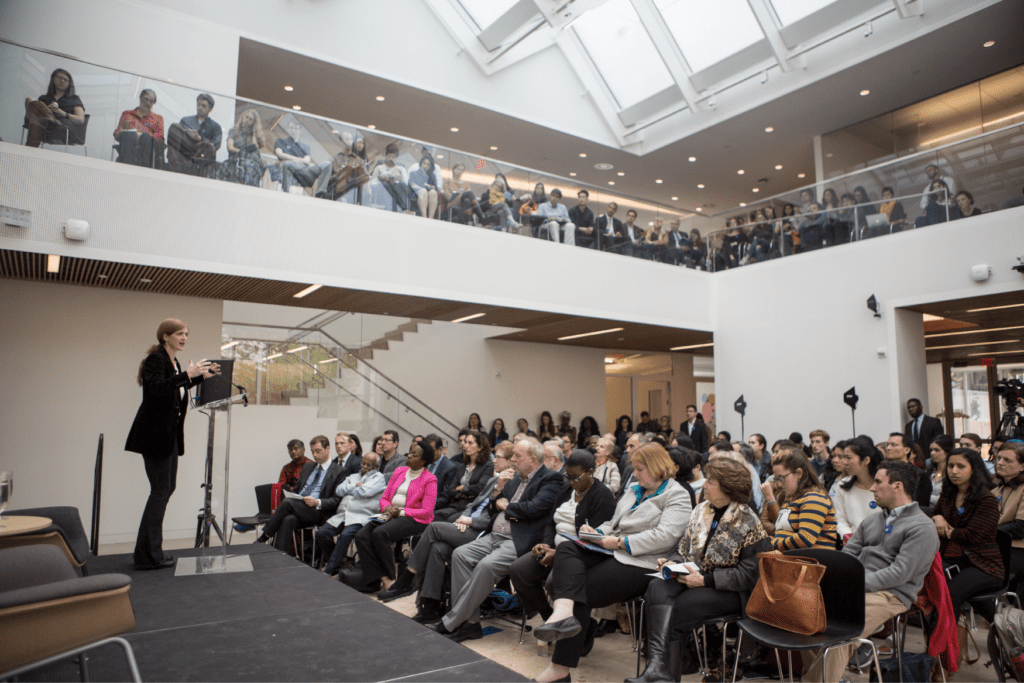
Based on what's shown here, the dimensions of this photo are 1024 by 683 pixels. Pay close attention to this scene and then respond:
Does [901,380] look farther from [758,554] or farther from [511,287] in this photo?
[758,554]

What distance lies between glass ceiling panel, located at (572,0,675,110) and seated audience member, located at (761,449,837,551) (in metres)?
10.2

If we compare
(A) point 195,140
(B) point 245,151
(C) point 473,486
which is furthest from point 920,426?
(A) point 195,140

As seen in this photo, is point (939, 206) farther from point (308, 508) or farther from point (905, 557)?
point (308, 508)

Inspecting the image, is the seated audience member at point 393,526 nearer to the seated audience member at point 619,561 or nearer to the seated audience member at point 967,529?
the seated audience member at point 619,561

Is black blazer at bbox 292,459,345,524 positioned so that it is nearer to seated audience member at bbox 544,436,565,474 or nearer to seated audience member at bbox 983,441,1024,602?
seated audience member at bbox 544,436,565,474

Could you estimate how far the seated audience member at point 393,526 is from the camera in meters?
5.38

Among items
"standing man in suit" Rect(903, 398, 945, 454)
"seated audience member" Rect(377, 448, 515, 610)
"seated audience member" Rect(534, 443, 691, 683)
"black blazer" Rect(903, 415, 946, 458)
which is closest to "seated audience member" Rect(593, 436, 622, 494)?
"seated audience member" Rect(377, 448, 515, 610)

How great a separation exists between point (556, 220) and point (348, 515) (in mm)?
5279

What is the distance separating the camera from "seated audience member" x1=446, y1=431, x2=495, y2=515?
227 inches

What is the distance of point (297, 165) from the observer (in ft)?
24.3

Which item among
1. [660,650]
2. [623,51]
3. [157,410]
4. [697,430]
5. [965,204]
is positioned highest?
[623,51]

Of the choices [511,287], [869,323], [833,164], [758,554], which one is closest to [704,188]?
[833,164]

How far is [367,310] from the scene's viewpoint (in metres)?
9.52

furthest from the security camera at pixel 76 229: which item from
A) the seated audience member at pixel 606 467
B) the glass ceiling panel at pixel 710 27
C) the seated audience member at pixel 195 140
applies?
the glass ceiling panel at pixel 710 27
